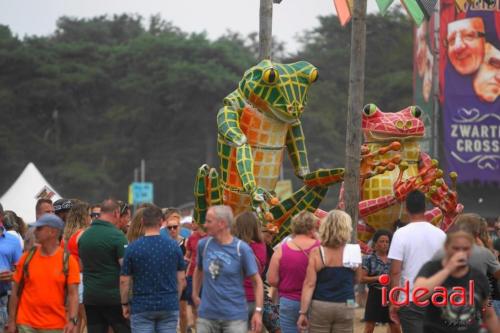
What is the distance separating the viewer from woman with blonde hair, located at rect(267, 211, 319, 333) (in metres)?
11.1

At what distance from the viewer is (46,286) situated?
1023 cm

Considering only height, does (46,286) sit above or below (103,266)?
below

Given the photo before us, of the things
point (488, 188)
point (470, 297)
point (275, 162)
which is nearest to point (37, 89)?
point (488, 188)

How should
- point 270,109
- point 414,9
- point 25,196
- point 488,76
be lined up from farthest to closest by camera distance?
1. point 488,76
2. point 25,196
3. point 414,9
4. point 270,109

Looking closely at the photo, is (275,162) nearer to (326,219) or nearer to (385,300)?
(385,300)

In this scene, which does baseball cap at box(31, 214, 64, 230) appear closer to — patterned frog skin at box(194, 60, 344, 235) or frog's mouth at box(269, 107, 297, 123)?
patterned frog skin at box(194, 60, 344, 235)

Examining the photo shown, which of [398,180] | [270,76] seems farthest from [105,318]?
[398,180]

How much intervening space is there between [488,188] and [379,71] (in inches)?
1639

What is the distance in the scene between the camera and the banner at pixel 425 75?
37500 millimetres

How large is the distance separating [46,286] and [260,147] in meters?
4.26

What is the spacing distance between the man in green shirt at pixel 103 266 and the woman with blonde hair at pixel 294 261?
1.45 m

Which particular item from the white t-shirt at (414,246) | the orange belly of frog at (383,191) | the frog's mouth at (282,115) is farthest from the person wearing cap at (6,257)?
the orange belly of frog at (383,191)

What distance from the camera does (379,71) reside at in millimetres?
77375
